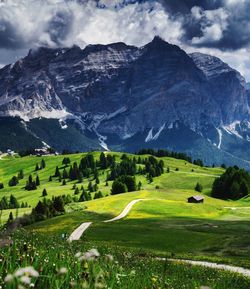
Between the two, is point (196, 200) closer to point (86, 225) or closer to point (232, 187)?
point (232, 187)

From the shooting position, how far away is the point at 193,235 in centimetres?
7719

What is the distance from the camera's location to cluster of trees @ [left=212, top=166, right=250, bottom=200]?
190 meters

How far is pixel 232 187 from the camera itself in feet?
622

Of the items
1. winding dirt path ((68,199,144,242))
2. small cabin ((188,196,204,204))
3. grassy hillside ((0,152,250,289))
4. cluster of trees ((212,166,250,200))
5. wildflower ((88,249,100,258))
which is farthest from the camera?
cluster of trees ((212,166,250,200))

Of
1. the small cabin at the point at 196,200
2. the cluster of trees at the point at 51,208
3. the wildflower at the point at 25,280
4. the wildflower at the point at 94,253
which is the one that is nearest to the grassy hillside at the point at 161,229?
the cluster of trees at the point at 51,208

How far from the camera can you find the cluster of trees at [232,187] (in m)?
190

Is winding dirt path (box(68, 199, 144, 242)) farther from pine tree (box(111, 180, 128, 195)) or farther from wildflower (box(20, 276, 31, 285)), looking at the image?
wildflower (box(20, 276, 31, 285))

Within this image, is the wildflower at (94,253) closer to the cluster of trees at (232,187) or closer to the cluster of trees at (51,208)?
the cluster of trees at (51,208)

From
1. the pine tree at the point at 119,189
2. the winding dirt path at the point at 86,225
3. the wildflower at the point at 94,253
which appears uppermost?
the wildflower at the point at 94,253

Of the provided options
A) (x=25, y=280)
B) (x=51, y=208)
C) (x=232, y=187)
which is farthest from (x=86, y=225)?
(x=232, y=187)

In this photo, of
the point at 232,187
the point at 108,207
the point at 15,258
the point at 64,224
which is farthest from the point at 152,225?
the point at 232,187

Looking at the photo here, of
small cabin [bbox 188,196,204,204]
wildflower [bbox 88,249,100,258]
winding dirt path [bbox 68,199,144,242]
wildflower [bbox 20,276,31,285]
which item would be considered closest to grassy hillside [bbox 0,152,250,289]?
winding dirt path [bbox 68,199,144,242]

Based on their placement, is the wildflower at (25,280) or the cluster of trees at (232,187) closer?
the wildflower at (25,280)

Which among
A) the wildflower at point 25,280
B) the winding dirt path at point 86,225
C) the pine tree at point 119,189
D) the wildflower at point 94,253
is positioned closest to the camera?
the wildflower at point 25,280
